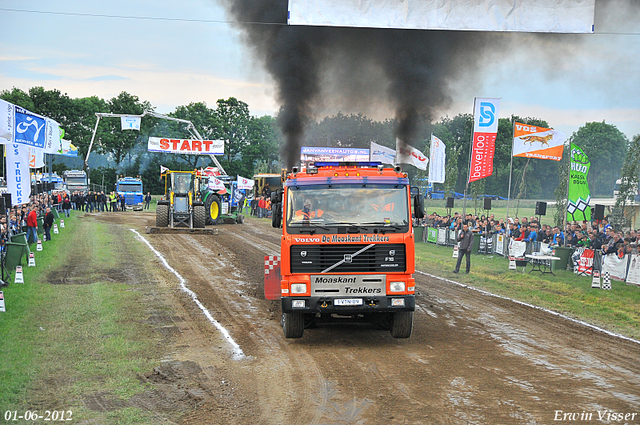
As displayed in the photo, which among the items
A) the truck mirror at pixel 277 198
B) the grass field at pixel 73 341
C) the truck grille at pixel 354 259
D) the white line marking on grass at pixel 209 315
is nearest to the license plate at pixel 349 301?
the truck grille at pixel 354 259

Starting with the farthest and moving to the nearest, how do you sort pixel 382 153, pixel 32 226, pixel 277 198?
pixel 382 153 < pixel 32 226 < pixel 277 198

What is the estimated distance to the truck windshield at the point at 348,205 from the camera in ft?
31.2

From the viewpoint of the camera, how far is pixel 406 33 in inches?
768

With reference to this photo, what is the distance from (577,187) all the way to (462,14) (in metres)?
9.74

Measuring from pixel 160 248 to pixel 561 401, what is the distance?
60.3ft

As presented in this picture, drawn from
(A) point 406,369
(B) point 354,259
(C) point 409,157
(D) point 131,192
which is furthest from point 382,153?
(D) point 131,192

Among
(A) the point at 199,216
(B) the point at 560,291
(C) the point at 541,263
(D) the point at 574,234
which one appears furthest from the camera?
(A) the point at 199,216

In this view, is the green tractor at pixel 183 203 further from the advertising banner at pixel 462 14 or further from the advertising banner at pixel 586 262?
the advertising banner at pixel 462 14

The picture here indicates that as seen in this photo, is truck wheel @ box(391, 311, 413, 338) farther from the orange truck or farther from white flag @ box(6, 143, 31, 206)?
white flag @ box(6, 143, 31, 206)

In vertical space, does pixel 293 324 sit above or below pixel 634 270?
below

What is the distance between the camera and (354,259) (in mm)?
9305

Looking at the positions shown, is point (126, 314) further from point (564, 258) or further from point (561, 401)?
point (564, 258)

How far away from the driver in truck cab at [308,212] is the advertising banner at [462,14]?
444 cm

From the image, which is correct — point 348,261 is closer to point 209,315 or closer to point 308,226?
point 308,226
